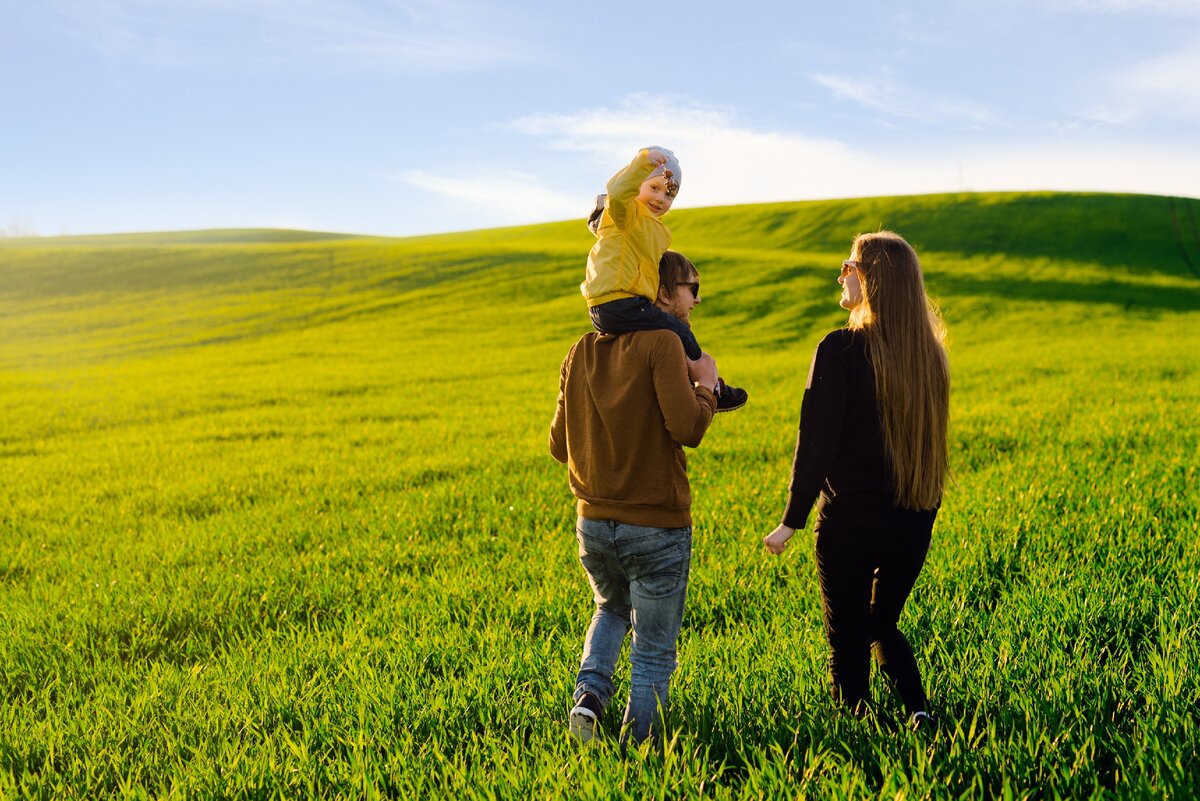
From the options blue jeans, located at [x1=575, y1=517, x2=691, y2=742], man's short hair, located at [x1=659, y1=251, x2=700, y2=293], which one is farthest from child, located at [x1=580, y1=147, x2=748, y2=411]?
blue jeans, located at [x1=575, y1=517, x2=691, y2=742]

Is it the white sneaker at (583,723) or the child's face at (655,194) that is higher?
the child's face at (655,194)

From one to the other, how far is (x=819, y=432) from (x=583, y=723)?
1.39 metres

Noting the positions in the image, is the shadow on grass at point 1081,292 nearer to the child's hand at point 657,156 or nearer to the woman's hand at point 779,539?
the woman's hand at point 779,539

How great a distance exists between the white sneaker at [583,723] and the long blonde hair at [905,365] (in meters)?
1.40

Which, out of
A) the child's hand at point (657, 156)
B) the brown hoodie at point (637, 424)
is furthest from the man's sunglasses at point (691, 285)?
the child's hand at point (657, 156)

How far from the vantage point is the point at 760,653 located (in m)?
3.96

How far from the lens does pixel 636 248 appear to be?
2963 mm

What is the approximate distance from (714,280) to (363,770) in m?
35.7

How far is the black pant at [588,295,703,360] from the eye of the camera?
2.95m

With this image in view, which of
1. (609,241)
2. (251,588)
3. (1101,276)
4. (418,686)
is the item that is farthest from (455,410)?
(1101,276)

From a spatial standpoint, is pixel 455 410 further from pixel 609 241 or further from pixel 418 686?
pixel 609 241

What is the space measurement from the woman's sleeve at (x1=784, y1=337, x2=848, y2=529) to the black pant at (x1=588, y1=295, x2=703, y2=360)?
0.49 m

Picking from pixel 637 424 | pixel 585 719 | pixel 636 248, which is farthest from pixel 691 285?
pixel 585 719

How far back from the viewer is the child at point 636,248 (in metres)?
2.92
